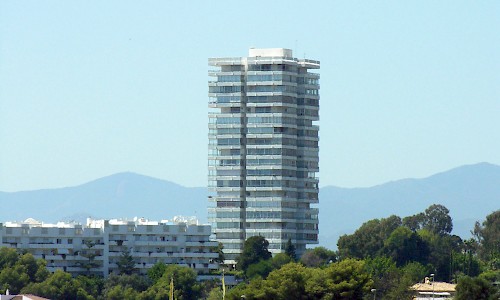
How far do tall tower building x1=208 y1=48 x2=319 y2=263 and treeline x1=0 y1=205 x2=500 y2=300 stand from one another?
400 cm

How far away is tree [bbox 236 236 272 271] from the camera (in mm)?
164875

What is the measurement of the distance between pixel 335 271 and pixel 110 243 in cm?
6027

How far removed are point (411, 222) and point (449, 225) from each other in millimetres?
4568

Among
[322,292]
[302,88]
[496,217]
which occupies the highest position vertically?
[302,88]

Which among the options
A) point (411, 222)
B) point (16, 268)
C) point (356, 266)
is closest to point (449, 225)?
point (411, 222)

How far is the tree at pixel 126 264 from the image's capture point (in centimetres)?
15938

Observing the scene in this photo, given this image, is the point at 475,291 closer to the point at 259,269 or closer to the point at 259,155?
the point at 259,269

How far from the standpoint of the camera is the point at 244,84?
6905 inches

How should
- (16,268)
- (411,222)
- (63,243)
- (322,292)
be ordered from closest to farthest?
(322,292) < (16,268) < (63,243) < (411,222)

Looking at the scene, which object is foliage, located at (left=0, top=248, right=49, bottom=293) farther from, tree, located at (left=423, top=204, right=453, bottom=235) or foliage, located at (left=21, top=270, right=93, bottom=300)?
tree, located at (left=423, top=204, right=453, bottom=235)

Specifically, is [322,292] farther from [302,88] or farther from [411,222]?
[411,222]

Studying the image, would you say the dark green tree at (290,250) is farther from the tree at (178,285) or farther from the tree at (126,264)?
the tree at (178,285)

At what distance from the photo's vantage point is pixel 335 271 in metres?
105

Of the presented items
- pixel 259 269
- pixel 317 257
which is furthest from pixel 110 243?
pixel 317 257
